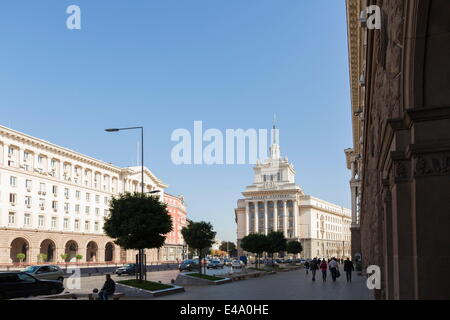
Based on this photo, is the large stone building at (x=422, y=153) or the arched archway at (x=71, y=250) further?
the arched archway at (x=71, y=250)

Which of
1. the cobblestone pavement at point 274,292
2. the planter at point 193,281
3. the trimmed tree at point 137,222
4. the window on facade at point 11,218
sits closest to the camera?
the cobblestone pavement at point 274,292

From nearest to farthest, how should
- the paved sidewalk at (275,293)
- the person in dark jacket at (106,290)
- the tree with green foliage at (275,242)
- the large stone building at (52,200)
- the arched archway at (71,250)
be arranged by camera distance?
the person in dark jacket at (106,290), the paved sidewalk at (275,293), the large stone building at (52,200), the tree with green foliage at (275,242), the arched archway at (71,250)

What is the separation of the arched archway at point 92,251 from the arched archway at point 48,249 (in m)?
9.74

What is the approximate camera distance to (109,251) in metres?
85.6

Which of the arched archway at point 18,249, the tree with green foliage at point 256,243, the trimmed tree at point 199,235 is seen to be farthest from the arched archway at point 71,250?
the trimmed tree at point 199,235

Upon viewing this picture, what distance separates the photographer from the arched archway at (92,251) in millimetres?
80438

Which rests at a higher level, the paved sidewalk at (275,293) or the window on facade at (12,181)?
the window on facade at (12,181)

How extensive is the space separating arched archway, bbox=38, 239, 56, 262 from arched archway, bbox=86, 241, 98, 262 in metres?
9.74

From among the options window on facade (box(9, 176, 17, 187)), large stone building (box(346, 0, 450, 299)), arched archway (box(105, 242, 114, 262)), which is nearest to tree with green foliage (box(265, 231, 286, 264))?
arched archway (box(105, 242, 114, 262))

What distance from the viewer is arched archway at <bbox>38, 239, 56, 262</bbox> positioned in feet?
227

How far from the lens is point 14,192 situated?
62.6m

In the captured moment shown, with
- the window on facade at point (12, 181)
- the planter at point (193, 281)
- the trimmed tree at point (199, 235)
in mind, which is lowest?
the planter at point (193, 281)

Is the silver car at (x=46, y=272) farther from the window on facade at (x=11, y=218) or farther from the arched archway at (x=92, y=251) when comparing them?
the arched archway at (x=92, y=251)
